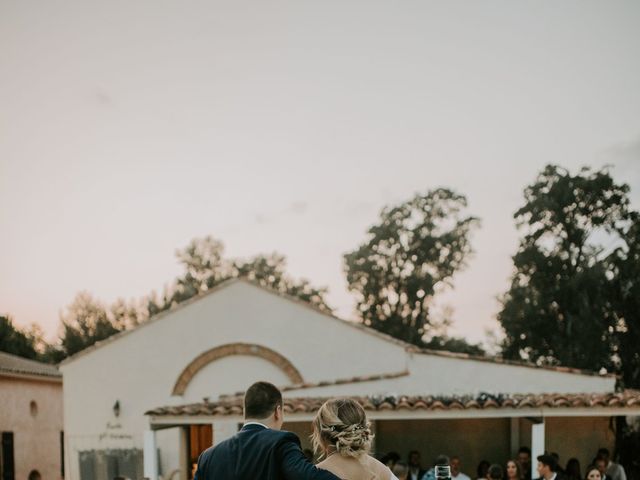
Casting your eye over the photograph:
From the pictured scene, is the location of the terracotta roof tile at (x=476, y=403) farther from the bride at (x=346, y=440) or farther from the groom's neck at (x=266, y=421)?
the groom's neck at (x=266, y=421)

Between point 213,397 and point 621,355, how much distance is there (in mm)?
14995

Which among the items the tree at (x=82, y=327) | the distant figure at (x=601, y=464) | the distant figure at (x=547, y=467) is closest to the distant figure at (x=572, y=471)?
the distant figure at (x=601, y=464)

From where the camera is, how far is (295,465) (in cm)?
321

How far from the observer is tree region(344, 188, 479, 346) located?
3488 cm

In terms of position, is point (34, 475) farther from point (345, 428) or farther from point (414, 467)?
point (345, 428)

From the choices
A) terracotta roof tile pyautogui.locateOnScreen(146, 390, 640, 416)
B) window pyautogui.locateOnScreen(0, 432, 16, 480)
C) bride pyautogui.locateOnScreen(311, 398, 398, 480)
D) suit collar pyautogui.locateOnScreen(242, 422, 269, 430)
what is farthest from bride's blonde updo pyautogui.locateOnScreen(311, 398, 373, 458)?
window pyautogui.locateOnScreen(0, 432, 16, 480)

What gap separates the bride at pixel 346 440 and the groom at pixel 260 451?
17 cm

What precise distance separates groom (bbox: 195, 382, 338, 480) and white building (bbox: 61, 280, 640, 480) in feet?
37.8

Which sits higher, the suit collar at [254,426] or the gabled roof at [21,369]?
the suit collar at [254,426]

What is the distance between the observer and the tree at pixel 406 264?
34875mm

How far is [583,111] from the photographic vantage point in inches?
616

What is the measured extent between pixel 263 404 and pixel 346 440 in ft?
1.27

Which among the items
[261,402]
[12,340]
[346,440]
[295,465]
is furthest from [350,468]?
[12,340]

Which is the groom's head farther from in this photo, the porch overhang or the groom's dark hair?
the porch overhang
